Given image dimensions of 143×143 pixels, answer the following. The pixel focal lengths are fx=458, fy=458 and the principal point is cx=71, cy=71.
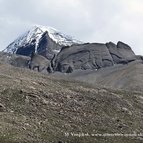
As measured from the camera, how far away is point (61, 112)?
53.0 meters

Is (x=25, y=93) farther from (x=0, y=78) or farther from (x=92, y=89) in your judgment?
(x=92, y=89)

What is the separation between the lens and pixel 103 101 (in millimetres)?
60344

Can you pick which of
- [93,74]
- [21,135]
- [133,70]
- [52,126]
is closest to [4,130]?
[21,135]

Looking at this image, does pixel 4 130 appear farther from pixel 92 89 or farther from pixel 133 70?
pixel 133 70

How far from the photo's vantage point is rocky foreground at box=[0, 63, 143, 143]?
151 feet

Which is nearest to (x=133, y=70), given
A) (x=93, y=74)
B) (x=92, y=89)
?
(x=93, y=74)

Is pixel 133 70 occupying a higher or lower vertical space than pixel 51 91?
higher

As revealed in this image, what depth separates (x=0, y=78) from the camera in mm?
59375

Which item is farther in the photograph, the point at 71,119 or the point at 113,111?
the point at 113,111

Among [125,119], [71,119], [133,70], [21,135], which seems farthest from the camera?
[133,70]

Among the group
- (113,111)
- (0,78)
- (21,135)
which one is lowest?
(21,135)

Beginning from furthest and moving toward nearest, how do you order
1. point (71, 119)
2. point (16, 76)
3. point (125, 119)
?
point (16, 76), point (125, 119), point (71, 119)

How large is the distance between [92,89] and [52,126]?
18.3 m

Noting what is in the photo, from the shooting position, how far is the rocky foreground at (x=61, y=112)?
46.1 m
